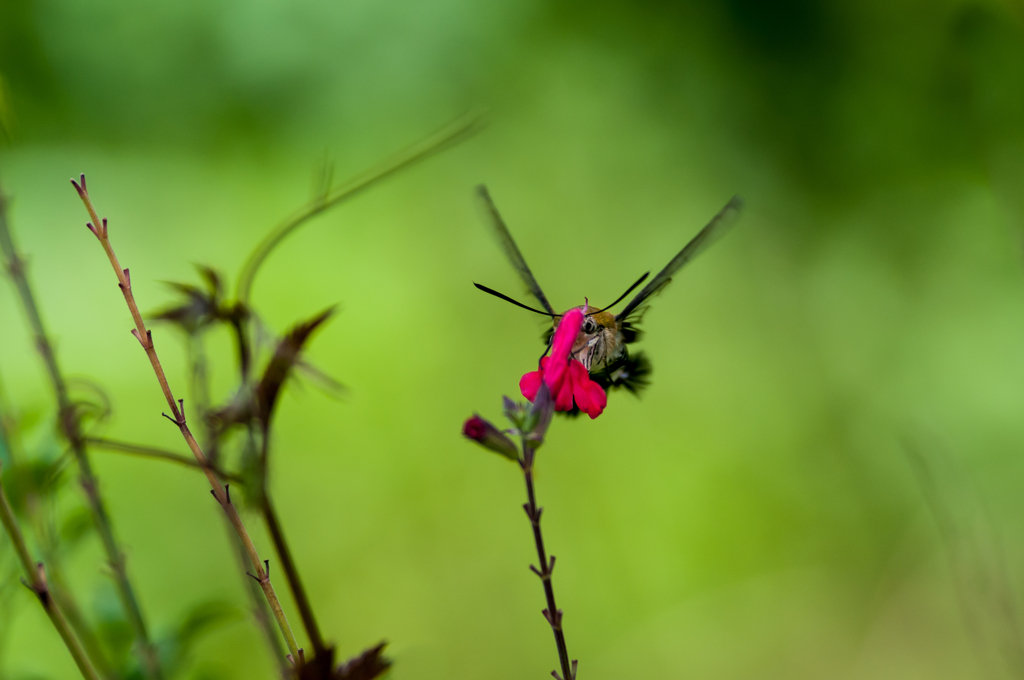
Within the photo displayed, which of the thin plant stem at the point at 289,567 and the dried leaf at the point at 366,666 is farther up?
the thin plant stem at the point at 289,567

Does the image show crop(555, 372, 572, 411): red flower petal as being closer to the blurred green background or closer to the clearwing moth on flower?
the clearwing moth on flower

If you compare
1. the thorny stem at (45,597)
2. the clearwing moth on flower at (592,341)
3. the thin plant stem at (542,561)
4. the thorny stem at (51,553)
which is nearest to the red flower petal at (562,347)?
the clearwing moth on flower at (592,341)

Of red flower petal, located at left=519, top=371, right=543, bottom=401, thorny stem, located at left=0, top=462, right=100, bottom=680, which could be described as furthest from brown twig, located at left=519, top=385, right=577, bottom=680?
thorny stem, located at left=0, top=462, right=100, bottom=680

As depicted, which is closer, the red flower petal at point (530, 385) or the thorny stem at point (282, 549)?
the thorny stem at point (282, 549)

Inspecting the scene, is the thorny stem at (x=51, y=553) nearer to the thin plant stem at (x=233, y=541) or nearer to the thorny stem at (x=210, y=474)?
the thin plant stem at (x=233, y=541)

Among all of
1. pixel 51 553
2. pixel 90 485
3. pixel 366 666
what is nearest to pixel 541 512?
pixel 366 666

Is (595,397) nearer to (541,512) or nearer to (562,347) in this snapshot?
(562,347)
